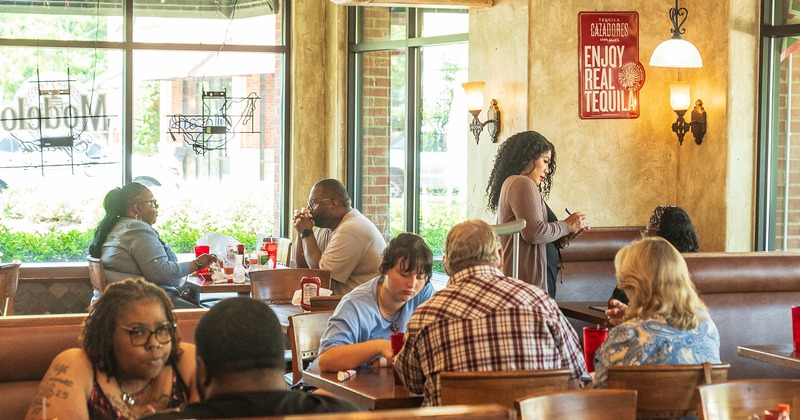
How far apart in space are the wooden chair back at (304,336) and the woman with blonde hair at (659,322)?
1.41 metres

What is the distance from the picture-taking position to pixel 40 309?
8.48 metres

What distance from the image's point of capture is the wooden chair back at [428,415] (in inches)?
85.9

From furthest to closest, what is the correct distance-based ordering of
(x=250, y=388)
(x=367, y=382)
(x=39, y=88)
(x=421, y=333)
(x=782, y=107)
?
(x=39, y=88) < (x=782, y=107) < (x=367, y=382) < (x=421, y=333) < (x=250, y=388)

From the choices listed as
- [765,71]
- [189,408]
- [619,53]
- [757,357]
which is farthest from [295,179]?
[189,408]

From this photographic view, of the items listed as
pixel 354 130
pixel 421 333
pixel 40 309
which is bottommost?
pixel 40 309

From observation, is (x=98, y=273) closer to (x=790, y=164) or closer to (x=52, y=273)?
(x=52, y=273)

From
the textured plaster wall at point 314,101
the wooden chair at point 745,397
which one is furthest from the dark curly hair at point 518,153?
the textured plaster wall at point 314,101

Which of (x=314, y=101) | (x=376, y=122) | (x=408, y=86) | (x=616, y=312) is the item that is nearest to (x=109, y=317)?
(x=616, y=312)

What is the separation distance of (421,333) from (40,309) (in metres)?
5.85

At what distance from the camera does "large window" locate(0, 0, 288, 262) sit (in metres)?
9.44

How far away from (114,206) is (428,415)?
5.08 m

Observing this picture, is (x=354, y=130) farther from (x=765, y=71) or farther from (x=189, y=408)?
(x=189, y=408)

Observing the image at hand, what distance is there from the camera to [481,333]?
3416 mm

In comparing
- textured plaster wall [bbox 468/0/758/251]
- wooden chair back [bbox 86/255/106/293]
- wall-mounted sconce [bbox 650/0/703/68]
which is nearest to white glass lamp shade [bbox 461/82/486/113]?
textured plaster wall [bbox 468/0/758/251]
